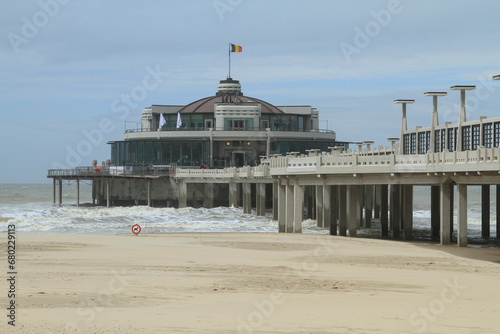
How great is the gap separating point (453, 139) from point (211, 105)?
58.0 metres

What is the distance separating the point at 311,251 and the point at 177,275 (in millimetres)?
9418

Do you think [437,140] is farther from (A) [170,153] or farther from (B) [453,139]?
(A) [170,153]

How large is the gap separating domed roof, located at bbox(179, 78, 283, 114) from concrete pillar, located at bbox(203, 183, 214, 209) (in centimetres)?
1860

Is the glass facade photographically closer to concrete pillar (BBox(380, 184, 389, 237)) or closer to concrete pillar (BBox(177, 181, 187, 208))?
concrete pillar (BBox(177, 181, 187, 208))

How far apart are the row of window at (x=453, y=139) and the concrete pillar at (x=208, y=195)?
3152cm

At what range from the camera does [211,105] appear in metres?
97.8

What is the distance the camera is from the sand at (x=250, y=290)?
16031 millimetres

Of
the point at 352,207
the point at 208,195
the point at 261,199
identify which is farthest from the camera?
the point at 208,195

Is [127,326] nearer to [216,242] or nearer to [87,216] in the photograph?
[216,242]

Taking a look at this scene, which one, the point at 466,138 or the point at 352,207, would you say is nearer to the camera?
the point at 352,207

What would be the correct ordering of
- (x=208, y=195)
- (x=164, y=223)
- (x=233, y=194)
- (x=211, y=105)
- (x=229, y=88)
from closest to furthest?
(x=164, y=223) → (x=233, y=194) → (x=208, y=195) → (x=211, y=105) → (x=229, y=88)

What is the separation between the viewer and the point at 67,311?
1675 centimetres

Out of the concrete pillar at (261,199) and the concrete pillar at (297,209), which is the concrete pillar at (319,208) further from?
the concrete pillar at (261,199)

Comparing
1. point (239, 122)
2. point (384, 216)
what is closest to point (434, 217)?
point (384, 216)
